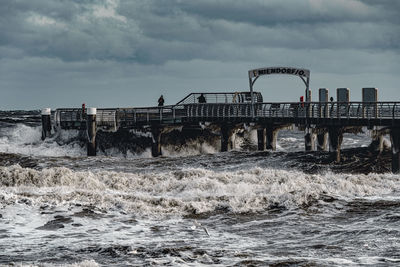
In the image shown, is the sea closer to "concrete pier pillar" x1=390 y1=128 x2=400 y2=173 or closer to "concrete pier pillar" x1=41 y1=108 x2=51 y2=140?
"concrete pier pillar" x1=390 y1=128 x2=400 y2=173

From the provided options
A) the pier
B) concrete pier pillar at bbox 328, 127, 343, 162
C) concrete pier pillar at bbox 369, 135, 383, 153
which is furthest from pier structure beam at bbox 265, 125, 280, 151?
concrete pier pillar at bbox 328, 127, 343, 162

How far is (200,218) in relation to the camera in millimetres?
18375

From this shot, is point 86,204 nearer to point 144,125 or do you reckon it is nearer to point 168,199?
point 168,199

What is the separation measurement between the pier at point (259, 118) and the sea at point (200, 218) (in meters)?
2.66

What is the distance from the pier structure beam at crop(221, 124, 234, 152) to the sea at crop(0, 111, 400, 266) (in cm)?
1000

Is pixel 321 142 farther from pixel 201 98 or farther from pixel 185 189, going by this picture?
pixel 185 189

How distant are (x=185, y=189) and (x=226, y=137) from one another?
63.1 feet

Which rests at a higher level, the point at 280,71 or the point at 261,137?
the point at 280,71

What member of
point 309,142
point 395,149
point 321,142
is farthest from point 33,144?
point 395,149

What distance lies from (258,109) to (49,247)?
29.0 m

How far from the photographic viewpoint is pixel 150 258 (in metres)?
13.1

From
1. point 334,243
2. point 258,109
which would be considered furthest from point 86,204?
point 258,109

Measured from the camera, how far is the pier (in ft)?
112

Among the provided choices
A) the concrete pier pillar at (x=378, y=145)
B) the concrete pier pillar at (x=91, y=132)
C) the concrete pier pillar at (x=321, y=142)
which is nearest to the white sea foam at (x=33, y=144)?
the concrete pier pillar at (x=91, y=132)
